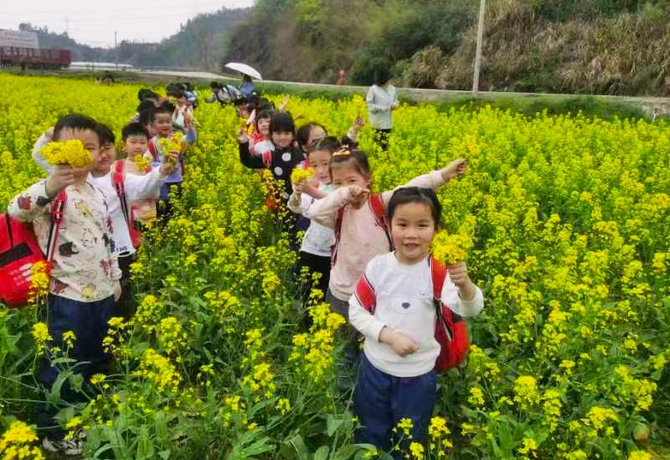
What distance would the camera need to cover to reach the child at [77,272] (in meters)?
2.88

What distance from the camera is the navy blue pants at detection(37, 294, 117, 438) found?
2916 mm

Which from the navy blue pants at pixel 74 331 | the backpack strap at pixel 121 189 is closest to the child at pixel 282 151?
the backpack strap at pixel 121 189

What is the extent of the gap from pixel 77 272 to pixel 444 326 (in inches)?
71.4

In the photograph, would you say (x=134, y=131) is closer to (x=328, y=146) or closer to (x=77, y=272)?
(x=328, y=146)

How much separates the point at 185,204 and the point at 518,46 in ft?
73.9

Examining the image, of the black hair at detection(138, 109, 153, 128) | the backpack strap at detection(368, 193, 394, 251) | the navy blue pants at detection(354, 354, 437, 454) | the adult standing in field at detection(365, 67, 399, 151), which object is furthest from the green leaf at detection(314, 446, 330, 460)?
the adult standing in field at detection(365, 67, 399, 151)

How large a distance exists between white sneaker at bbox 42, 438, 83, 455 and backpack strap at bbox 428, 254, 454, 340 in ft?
6.05

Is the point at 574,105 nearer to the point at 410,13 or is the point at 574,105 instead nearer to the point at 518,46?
the point at 518,46

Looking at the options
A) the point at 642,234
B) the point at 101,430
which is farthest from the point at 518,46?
the point at 101,430

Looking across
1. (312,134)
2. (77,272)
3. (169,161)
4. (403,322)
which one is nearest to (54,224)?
(77,272)

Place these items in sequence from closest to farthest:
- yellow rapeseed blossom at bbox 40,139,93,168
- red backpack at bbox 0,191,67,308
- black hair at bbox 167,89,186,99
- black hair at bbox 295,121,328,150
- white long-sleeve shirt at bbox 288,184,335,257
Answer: yellow rapeseed blossom at bbox 40,139,93,168 < red backpack at bbox 0,191,67,308 < white long-sleeve shirt at bbox 288,184,335,257 < black hair at bbox 295,121,328,150 < black hair at bbox 167,89,186,99

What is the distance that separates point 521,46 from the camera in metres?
24.9

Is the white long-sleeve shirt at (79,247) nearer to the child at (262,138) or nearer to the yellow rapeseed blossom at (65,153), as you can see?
the yellow rapeseed blossom at (65,153)

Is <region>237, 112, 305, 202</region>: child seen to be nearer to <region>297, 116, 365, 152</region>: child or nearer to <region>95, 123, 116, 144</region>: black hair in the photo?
<region>297, 116, 365, 152</region>: child
